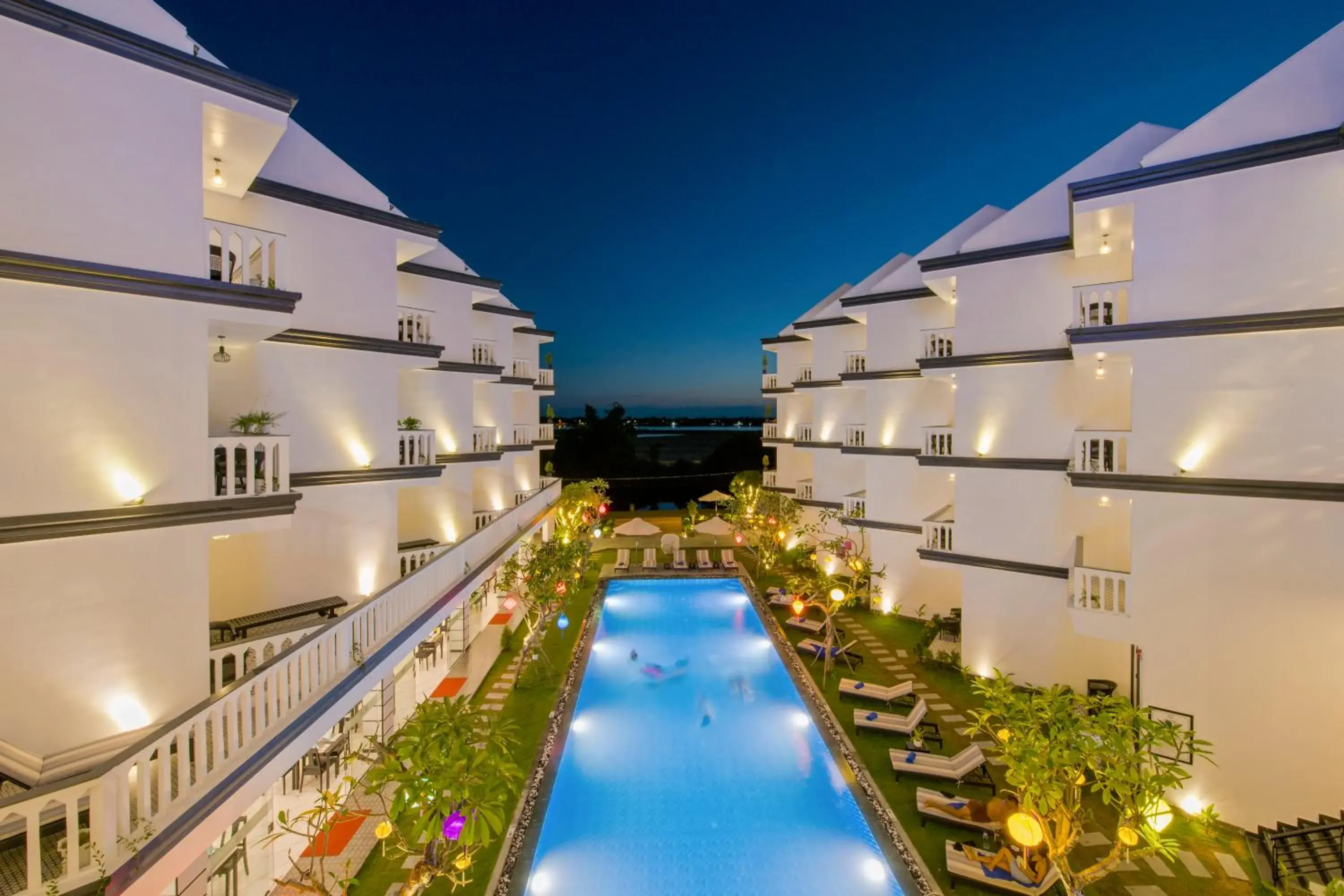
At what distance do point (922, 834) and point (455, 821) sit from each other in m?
6.96

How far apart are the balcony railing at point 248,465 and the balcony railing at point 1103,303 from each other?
528 inches

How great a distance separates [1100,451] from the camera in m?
10.6

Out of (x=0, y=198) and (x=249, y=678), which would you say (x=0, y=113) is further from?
(x=249, y=678)

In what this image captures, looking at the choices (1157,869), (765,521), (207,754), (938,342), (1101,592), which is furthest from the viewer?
(765,521)

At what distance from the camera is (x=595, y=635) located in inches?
687

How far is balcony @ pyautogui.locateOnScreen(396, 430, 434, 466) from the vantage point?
12000mm

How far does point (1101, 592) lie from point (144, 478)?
1402 centimetres

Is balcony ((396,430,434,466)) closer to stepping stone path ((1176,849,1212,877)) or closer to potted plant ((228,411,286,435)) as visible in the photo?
potted plant ((228,411,286,435))

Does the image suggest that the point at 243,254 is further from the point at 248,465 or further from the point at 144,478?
the point at 144,478

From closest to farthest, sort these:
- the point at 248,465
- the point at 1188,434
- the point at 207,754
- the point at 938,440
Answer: the point at 207,754 < the point at 248,465 < the point at 1188,434 < the point at 938,440

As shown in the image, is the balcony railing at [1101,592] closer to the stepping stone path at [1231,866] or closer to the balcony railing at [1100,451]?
the balcony railing at [1100,451]

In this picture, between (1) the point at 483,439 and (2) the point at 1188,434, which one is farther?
(1) the point at 483,439

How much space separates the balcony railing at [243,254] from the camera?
25.2 feet

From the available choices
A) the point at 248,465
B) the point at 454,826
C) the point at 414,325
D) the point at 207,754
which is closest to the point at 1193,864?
the point at 454,826
